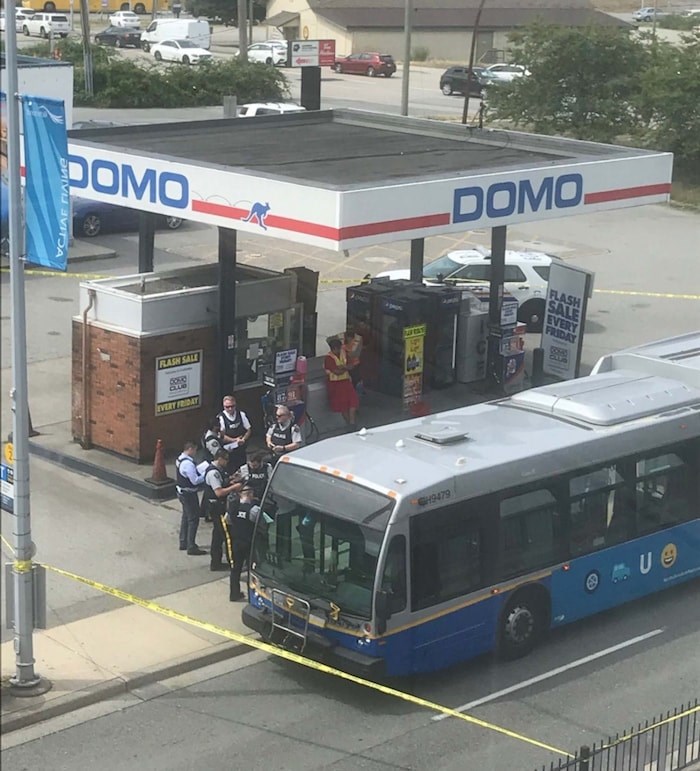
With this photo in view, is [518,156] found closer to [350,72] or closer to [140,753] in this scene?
[140,753]

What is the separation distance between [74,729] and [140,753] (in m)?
0.74

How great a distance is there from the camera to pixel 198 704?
1168 centimetres

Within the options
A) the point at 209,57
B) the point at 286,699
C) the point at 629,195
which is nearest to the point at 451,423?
the point at 286,699

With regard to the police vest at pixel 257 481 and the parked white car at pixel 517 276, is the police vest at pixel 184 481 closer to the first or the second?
the police vest at pixel 257 481

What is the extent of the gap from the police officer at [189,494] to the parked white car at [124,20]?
6086 centimetres

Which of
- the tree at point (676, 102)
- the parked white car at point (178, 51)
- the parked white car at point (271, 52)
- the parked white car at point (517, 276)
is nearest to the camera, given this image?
the parked white car at point (517, 276)

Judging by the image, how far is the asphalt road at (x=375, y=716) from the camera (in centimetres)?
1067

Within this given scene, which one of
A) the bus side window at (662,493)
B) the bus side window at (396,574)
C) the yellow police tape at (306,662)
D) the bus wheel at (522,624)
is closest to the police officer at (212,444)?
the yellow police tape at (306,662)

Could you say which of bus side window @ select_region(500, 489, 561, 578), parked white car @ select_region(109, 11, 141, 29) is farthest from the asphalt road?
parked white car @ select_region(109, 11, 141, 29)

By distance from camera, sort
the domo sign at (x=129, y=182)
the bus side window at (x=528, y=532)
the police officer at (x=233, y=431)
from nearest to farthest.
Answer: the bus side window at (x=528, y=532) < the police officer at (x=233, y=431) < the domo sign at (x=129, y=182)

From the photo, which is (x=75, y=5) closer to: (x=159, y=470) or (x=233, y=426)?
(x=159, y=470)

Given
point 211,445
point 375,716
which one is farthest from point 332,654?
point 211,445

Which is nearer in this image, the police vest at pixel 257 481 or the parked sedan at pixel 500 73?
the police vest at pixel 257 481

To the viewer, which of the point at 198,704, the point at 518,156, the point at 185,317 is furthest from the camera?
the point at 518,156
